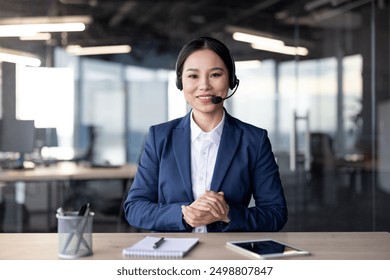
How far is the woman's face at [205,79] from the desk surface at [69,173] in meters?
3.34

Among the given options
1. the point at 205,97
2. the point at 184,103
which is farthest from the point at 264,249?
the point at 184,103

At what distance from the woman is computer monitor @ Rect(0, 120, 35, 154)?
3229 millimetres

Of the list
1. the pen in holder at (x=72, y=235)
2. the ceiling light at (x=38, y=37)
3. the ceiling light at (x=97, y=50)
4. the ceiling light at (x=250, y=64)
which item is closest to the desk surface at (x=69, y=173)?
the ceiling light at (x=97, y=50)

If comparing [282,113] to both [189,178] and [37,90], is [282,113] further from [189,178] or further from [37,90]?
[189,178]

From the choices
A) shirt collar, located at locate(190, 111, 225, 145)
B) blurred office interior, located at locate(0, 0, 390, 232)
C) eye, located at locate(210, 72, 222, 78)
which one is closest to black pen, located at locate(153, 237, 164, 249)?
shirt collar, located at locate(190, 111, 225, 145)

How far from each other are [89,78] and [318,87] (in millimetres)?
2368

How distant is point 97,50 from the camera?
572cm

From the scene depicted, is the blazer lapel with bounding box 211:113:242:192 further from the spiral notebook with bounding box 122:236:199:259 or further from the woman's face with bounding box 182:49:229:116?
the spiral notebook with bounding box 122:236:199:259

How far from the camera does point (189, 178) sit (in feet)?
7.59

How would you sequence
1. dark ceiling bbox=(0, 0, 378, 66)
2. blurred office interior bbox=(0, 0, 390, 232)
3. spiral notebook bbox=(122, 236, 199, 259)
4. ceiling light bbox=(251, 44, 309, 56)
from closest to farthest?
1. spiral notebook bbox=(122, 236, 199, 259)
2. blurred office interior bbox=(0, 0, 390, 232)
3. dark ceiling bbox=(0, 0, 378, 66)
4. ceiling light bbox=(251, 44, 309, 56)

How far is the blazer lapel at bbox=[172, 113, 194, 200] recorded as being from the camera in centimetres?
231

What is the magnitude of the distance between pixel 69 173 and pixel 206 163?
3.52 metres
